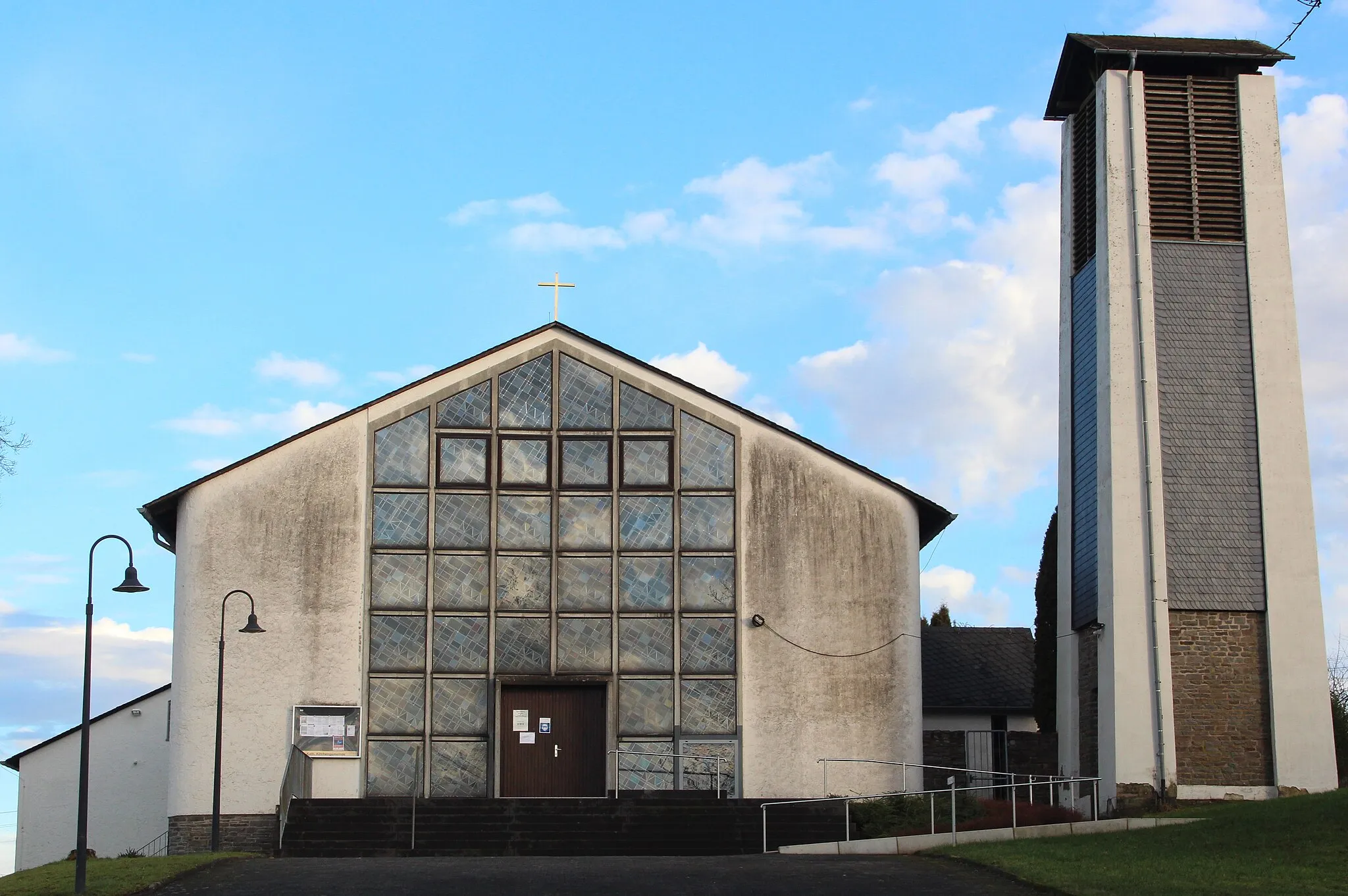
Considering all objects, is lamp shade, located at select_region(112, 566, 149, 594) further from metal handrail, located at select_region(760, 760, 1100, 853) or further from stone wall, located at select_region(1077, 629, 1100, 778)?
→ stone wall, located at select_region(1077, 629, 1100, 778)

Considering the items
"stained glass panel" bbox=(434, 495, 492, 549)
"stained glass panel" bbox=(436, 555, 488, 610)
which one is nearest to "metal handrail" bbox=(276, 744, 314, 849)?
"stained glass panel" bbox=(436, 555, 488, 610)

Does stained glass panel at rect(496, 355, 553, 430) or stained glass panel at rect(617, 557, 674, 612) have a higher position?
stained glass panel at rect(496, 355, 553, 430)

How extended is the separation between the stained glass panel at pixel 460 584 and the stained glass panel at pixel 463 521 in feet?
0.89

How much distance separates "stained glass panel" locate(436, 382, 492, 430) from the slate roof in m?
12.8

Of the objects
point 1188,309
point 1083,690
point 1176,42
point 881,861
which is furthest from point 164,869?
point 1176,42

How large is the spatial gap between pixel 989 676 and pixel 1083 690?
953 centimetres

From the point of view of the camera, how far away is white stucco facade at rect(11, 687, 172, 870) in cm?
3500

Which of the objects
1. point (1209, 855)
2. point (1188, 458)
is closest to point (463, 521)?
point (1188, 458)

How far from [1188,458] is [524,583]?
36.4 ft

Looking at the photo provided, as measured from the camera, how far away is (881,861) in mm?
21078

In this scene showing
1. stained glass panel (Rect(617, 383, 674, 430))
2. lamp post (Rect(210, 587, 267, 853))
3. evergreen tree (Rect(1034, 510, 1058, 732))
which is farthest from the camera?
evergreen tree (Rect(1034, 510, 1058, 732))

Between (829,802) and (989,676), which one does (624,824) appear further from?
(989,676)

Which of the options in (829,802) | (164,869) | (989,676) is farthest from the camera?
(989,676)

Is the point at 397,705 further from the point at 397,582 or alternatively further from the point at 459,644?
the point at 397,582
